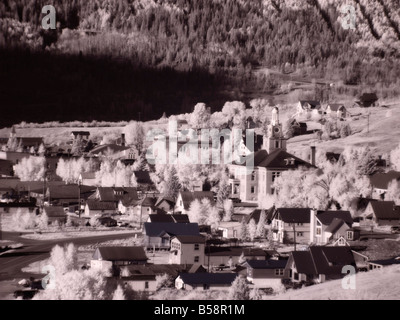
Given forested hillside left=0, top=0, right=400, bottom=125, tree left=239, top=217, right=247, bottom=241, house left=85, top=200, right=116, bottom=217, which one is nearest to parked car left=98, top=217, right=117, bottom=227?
house left=85, top=200, right=116, bottom=217

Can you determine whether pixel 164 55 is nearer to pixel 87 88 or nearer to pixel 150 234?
pixel 87 88

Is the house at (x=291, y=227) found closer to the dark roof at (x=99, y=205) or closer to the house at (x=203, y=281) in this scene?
the house at (x=203, y=281)

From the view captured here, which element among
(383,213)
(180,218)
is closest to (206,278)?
(180,218)

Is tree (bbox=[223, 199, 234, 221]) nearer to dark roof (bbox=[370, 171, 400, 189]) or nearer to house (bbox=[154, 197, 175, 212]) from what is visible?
house (bbox=[154, 197, 175, 212])

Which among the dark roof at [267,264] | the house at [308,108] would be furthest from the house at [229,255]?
the house at [308,108]

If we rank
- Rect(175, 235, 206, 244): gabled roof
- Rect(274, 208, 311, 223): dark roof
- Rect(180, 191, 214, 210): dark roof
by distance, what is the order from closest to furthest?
Rect(175, 235, 206, 244): gabled roof < Rect(274, 208, 311, 223): dark roof < Rect(180, 191, 214, 210): dark roof
